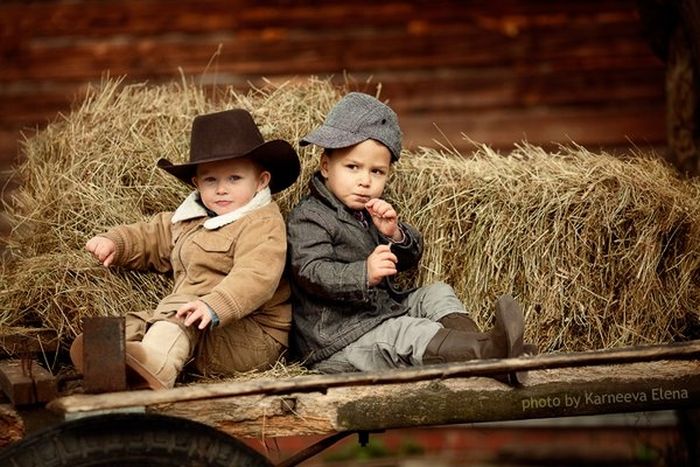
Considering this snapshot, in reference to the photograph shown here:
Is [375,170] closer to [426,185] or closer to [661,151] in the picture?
[426,185]

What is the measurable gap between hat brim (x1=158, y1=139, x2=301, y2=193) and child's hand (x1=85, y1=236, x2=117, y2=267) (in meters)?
0.29

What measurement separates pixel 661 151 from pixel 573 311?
3521 millimetres

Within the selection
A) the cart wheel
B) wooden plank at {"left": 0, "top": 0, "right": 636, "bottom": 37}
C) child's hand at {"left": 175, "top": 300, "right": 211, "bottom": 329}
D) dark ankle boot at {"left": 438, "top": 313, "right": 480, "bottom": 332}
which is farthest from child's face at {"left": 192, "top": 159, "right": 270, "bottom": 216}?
wooden plank at {"left": 0, "top": 0, "right": 636, "bottom": 37}

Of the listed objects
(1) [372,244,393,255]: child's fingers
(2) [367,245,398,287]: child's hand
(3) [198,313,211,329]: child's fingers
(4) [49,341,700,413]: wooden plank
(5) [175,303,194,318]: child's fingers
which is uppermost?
(1) [372,244,393,255]: child's fingers

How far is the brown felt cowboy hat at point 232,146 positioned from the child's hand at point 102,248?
0.29 meters

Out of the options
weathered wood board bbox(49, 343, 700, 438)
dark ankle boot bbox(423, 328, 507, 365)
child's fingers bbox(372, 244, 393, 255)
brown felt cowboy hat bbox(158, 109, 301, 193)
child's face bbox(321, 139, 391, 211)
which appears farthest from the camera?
child's face bbox(321, 139, 391, 211)

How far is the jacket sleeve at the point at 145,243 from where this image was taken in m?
3.39

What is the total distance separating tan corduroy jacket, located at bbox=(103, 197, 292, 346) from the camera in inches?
122

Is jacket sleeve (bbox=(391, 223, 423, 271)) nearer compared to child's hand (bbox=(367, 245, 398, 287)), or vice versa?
child's hand (bbox=(367, 245, 398, 287))

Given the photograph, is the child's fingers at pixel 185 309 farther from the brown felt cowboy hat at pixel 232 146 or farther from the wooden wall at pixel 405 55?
the wooden wall at pixel 405 55

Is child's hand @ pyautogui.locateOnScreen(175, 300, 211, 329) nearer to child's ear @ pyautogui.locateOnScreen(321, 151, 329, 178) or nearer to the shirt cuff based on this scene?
the shirt cuff

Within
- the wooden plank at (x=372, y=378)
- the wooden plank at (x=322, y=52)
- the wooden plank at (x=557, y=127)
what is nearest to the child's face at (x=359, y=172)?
the wooden plank at (x=372, y=378)

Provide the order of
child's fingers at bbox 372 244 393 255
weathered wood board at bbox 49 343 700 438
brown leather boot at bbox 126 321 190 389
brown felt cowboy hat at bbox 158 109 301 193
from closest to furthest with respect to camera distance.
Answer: weathered wood board at bbox 49 343 700 438, brown leather boot at bbox 126 321 190 389, child's fingers at bbox 372 244 393 255, brown felt cowboy hat at bbox 158 109 301 193

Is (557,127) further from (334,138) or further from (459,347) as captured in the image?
(459,347)
